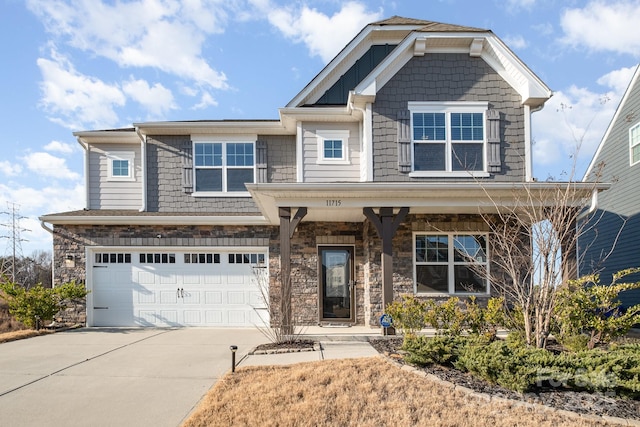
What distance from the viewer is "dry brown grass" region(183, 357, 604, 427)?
4.65m

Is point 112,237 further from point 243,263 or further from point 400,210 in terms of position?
point 400,210

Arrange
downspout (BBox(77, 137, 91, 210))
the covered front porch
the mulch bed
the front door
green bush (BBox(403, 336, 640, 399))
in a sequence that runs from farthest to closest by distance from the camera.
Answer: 1. downspout (BBox(77, 137, 91, 210))
2. the front door
3. the covered front porch
4. green bush (BBox(403, 336, 640, 399))
5. the mulch bed

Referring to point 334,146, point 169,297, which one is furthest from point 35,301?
point 334,146

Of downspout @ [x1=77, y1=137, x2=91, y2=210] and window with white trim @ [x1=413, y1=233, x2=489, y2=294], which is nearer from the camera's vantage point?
window with white trim @ [x1=413, y1=233, x2=489, y2=294]

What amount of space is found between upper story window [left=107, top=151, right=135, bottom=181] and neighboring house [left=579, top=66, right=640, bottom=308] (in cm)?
1230

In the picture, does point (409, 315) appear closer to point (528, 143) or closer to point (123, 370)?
point (123, 370)

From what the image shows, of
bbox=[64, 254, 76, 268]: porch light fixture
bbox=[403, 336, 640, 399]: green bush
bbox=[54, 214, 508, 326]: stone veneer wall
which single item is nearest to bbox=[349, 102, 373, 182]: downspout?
bbox=[54, 214, 508, 326]: stone veneer wall

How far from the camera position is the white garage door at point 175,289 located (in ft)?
37.3

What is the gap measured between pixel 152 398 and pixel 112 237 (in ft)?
22.6

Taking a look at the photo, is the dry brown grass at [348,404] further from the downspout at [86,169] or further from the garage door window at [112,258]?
the downspout at [86,169]

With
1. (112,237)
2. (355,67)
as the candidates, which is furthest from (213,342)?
(355,67)

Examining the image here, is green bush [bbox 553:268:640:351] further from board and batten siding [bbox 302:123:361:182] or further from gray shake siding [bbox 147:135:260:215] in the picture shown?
gray shake siding [bbox 147:135:260:215]

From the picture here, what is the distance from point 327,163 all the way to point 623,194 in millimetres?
8870

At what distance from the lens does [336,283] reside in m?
11.6
